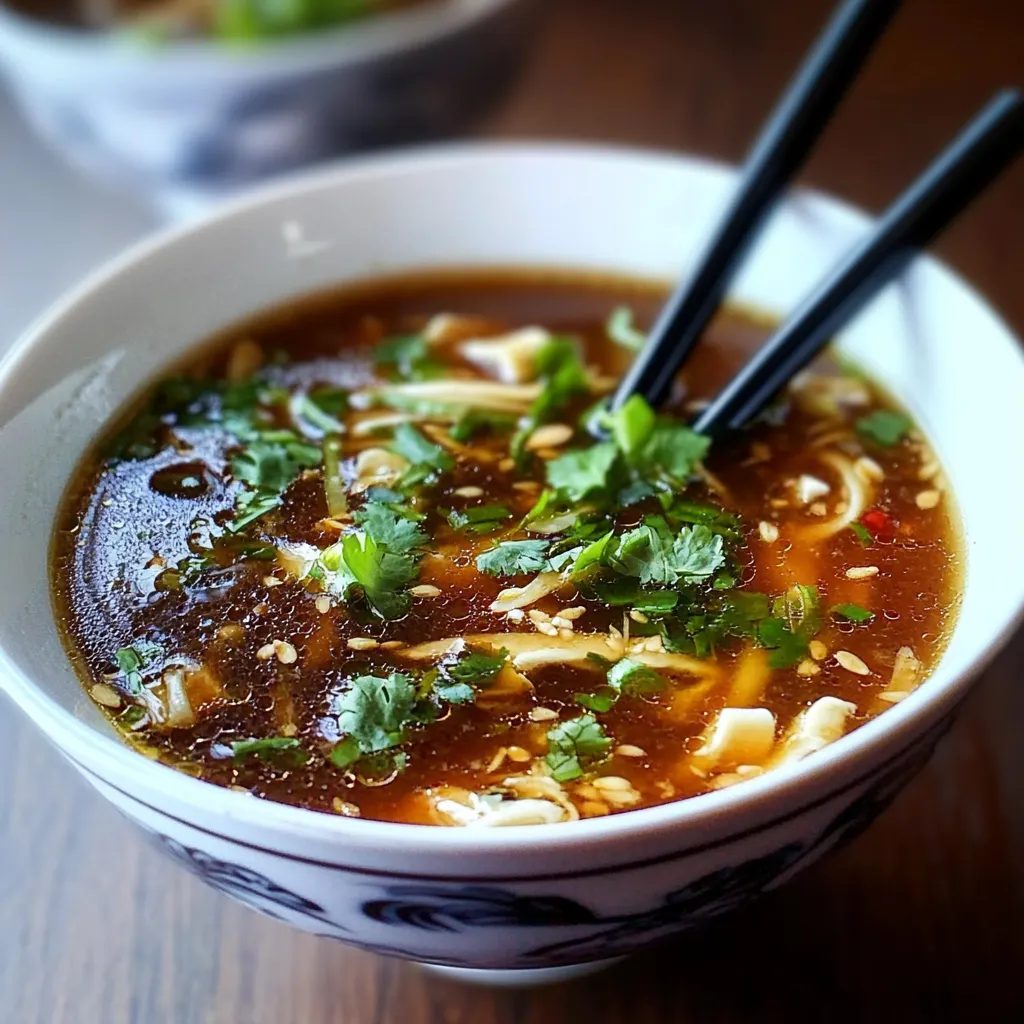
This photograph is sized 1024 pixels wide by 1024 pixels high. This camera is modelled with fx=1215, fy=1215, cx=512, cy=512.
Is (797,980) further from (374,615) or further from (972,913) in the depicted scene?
(374,615)

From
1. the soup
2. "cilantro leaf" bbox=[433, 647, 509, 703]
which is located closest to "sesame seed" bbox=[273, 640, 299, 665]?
the soup

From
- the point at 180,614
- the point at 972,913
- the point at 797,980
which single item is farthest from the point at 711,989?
the point at 180,614

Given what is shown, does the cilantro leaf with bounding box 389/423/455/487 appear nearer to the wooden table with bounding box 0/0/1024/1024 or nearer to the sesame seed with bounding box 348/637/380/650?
the sesame seed with bounding box 348/637/380/650

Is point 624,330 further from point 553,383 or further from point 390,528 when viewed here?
point 390,528

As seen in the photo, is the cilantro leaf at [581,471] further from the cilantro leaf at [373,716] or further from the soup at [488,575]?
the cilantro leaf at [373,716]

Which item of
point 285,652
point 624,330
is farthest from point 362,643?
point 624,330
